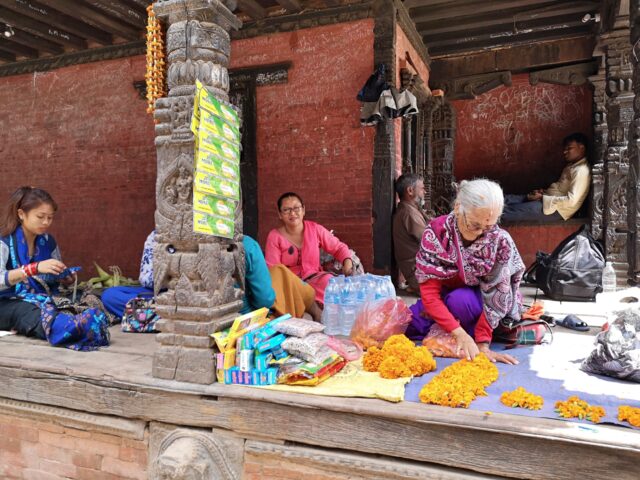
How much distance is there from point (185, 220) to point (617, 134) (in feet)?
19.8

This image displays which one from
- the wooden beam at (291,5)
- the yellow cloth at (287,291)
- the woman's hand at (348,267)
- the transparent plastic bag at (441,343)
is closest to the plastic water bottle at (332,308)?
the yellow cloth at (287,291)

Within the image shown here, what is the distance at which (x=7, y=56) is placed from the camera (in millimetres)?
7910

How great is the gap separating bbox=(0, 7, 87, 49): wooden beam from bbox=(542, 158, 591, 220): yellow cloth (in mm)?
7476

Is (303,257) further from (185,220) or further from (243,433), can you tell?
(243,433)

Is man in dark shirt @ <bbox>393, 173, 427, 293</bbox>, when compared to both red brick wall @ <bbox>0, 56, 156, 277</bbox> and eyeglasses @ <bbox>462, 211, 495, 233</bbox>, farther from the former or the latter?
red brick wall @ <bbox>0, 56, 156, 277</bbox>

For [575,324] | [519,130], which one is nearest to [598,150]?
[519,130]

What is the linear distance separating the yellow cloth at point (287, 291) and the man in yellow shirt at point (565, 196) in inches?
188

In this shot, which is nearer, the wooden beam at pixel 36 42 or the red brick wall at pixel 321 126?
the red brick wall at pixel 321 126

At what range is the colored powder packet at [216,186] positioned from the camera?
2.67 m

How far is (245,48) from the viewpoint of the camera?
6.46 metres

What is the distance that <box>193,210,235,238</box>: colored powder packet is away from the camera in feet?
8.72

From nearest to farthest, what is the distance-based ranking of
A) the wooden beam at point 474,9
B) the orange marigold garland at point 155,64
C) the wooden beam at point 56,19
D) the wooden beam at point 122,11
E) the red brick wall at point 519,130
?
the orange marigold garland at point 155,64 → the wooden beam at point 122,11 → the wooden beam at point 56,19 → the wooden beam at point 474,9 → the red brick wall at point 519,130

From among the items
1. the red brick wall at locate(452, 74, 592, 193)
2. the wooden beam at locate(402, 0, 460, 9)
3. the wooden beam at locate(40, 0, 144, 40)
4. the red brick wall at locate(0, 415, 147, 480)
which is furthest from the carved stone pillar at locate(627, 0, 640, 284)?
the wooden beam at locate(40, 0, 144, 40)

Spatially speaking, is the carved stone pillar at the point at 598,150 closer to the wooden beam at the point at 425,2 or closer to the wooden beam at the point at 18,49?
the wooden beam at the point at 425,2
